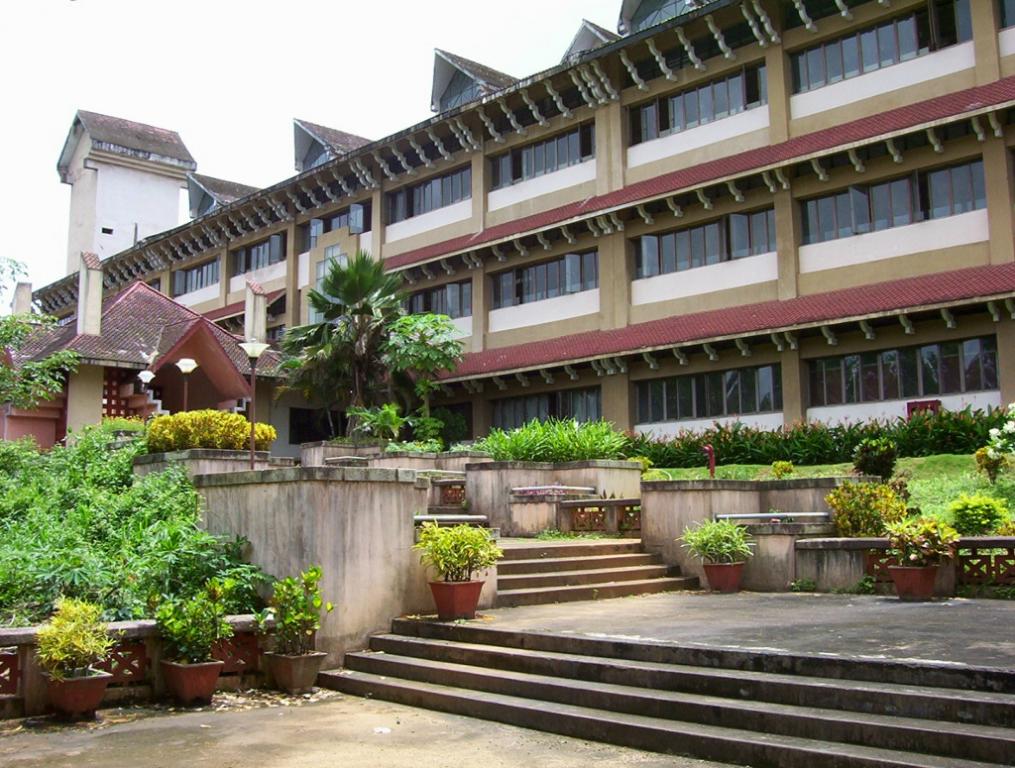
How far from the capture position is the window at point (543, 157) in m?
29.6

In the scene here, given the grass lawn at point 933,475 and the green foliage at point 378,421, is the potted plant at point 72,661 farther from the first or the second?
the green foliage at point 378,421

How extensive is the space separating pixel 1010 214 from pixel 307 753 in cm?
1917

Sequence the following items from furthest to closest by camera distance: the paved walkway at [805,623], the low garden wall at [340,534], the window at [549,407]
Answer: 1. the window at [549,407]
2. the low garden wall at [340,534]
3. the paved walkway at [805,623]

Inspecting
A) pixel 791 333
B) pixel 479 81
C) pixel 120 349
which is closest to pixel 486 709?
pixel 791 333

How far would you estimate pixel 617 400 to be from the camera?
27719mm

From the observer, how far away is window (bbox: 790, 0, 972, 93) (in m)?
22.3

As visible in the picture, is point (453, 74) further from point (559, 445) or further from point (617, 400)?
point (559, 445)

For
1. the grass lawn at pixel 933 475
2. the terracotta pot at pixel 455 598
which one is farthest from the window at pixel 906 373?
the terracotta pot at pixel 455 598

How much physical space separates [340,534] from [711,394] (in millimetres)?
17218

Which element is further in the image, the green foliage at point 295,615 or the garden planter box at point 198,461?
the garden planter box at point 198,461

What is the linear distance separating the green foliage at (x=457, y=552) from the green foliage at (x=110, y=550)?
182 centimetres

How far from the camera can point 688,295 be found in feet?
86.6

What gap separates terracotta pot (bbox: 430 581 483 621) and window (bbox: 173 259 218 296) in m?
36.1

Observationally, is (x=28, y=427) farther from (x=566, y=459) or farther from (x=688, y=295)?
(x=688, y=295)
